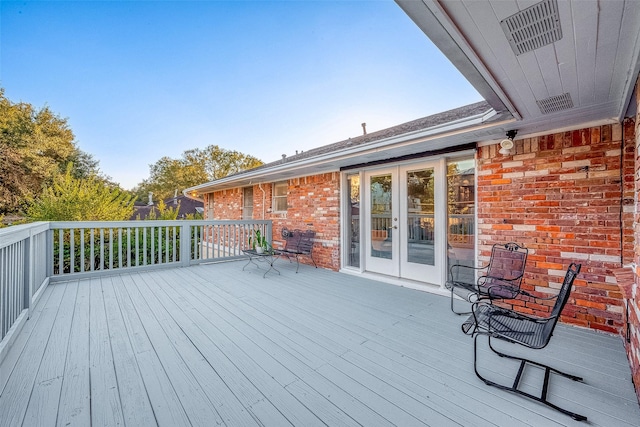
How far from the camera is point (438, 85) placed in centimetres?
590

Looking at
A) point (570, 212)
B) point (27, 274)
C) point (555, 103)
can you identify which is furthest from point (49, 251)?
point (570, 212)

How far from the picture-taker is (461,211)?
3.97 meters

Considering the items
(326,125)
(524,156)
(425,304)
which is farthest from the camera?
(326,125)

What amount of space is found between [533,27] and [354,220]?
13.6 ft

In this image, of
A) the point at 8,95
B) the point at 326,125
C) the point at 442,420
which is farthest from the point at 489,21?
the point at 8,95

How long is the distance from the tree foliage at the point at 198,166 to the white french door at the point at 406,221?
2436 cm

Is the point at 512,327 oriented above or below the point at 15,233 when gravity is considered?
below

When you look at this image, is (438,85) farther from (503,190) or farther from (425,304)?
(425,304)

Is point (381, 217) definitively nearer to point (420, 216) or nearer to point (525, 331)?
point (420, 216)

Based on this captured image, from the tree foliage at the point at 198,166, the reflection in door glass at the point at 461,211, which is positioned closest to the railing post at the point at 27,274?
the reflection in door glass at the point at 461,211

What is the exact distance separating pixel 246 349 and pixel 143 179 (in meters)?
35.2

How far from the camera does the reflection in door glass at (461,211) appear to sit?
12.7 ft

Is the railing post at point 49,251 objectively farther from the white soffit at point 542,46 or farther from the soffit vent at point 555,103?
the soffit vent at point 555,103

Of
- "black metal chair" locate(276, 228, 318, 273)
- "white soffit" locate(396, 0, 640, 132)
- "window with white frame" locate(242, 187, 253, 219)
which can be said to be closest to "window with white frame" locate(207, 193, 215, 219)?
"window with white frame" locate(242, 187, 253, 219)
